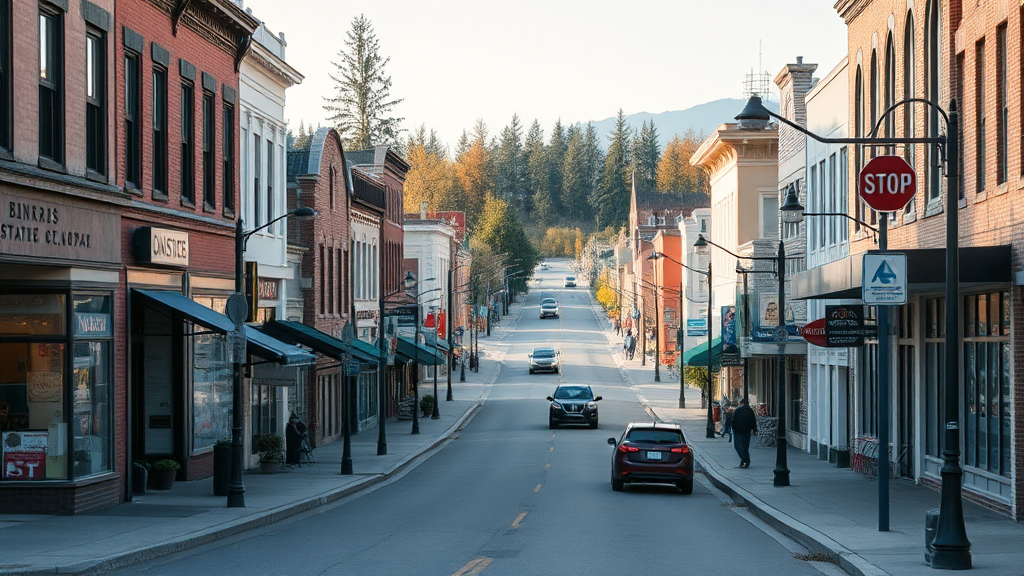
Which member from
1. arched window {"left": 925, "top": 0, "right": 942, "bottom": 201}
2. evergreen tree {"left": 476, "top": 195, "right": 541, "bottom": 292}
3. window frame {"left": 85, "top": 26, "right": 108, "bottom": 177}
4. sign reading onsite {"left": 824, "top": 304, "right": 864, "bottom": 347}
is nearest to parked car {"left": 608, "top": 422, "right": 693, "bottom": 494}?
sign reading onsite {"left": 824, "top": 304, "right": 864, "bottom": 347}

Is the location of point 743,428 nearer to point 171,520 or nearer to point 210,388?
point 210,388

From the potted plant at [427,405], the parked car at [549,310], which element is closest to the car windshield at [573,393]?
the potted plant at [427,405]

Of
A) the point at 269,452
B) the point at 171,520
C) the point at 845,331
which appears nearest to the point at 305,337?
the point at 269,452

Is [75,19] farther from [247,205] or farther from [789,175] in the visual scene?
[789,175]

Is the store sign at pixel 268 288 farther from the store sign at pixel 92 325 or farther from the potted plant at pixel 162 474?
the store sign at pixel 92 325

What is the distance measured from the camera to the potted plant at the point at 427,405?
55.1 metres

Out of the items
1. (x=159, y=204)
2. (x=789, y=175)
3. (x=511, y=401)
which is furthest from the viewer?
(x=511, y=401)

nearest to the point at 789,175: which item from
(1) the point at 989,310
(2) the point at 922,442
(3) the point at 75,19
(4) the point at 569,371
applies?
(2) the point at 922,442

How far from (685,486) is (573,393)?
2266cm

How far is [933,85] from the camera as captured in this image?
926 inches

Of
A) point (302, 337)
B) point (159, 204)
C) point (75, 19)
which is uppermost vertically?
point (75, 19)

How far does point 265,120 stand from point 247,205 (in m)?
3.11

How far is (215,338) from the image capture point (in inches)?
1072

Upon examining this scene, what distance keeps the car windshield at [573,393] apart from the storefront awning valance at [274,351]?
75.3 ft
